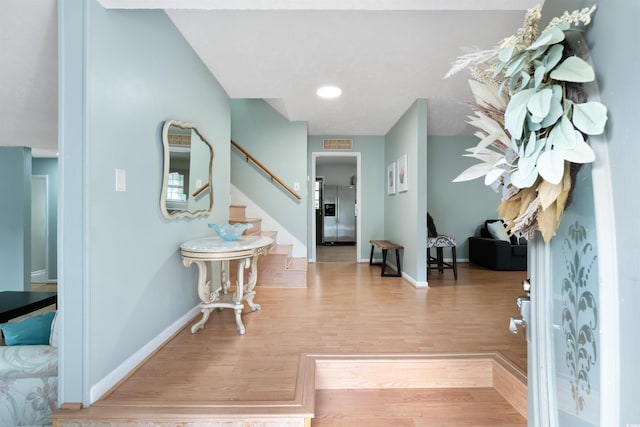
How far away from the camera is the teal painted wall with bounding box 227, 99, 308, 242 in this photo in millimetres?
4668

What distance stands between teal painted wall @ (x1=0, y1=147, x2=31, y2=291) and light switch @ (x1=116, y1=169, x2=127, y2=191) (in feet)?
11.6

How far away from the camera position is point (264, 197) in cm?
472

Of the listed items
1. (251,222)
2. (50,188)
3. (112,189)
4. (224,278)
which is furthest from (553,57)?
(50,188)

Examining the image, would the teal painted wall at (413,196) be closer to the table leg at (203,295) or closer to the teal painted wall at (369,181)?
the teal painted wall at (369,181)

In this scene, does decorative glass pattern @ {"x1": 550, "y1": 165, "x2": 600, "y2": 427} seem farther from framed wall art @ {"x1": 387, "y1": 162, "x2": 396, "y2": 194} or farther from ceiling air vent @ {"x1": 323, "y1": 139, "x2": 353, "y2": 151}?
ceiling air vent @ {"x1": 323, "y1": 139, "x2": 353, "y2": 151}

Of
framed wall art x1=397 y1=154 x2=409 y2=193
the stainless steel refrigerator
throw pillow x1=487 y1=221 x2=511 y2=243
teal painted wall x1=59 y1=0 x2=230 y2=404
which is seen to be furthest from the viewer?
the stainless steel refrigerator

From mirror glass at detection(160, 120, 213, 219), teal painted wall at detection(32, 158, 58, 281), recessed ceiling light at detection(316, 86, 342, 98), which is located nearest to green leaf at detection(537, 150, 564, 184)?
Result: mirror glass at detection(160, 120, 213, 219)

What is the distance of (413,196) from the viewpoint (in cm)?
386

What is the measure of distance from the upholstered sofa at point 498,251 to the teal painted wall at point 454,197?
0.98 ft

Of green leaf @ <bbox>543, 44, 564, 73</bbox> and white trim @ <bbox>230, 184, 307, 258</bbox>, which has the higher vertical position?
green leaf @ <bbox>543, 44, 564, 73</bbox>

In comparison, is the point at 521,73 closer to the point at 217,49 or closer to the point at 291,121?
the point at 217,49

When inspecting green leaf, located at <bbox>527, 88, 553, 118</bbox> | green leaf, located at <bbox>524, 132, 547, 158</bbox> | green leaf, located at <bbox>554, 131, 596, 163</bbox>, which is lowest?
green leaf, located at <bbox>554, 131, 596, 163</bbox>

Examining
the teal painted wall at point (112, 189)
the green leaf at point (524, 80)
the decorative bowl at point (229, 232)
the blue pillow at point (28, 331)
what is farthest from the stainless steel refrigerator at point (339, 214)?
the green leaf at point (524, 80)

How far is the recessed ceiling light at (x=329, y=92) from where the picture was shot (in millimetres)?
3430
